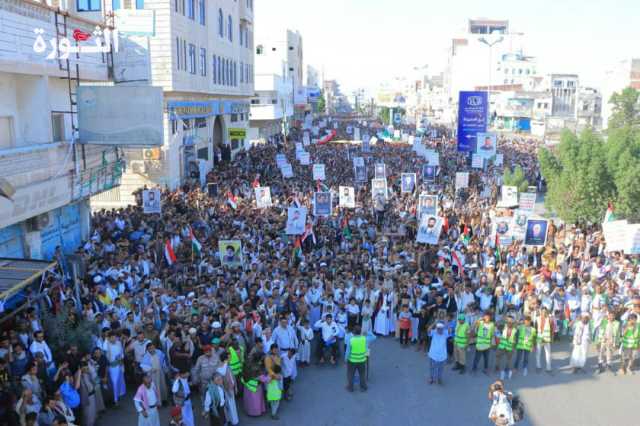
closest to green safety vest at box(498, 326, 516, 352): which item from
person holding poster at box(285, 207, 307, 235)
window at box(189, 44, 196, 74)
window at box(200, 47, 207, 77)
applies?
person holding poster at box(285, 207, 307, 235)

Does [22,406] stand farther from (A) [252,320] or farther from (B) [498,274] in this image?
(B) [498,274]

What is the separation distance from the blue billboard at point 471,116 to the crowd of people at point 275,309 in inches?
409

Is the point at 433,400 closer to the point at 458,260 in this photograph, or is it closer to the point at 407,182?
the point at 458,260

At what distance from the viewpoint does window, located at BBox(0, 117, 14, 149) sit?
13805 millimetres

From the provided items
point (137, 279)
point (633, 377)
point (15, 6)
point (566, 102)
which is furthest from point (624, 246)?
point (566, 102)

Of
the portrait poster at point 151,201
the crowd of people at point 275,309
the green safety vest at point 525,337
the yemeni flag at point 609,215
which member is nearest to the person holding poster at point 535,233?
the crowd of people at point 275,309

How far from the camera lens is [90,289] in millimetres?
12383

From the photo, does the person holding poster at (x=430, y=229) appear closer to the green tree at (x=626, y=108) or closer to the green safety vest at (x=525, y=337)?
the green safety vest at (x=525, y=337)

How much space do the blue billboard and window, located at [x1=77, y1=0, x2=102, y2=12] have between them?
54.0ft

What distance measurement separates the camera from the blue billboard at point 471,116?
29.4 metres

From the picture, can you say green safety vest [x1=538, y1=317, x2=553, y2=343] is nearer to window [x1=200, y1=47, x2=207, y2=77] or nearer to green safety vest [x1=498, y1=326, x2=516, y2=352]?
green safety vest [x1=498, y1=326, x2=516, y2=352]

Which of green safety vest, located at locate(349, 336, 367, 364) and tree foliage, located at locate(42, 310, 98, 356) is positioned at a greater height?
tree foliage, located at locate(42, 310, 98, 356)

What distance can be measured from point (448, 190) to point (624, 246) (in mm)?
12027

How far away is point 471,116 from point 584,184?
952 centimetres
